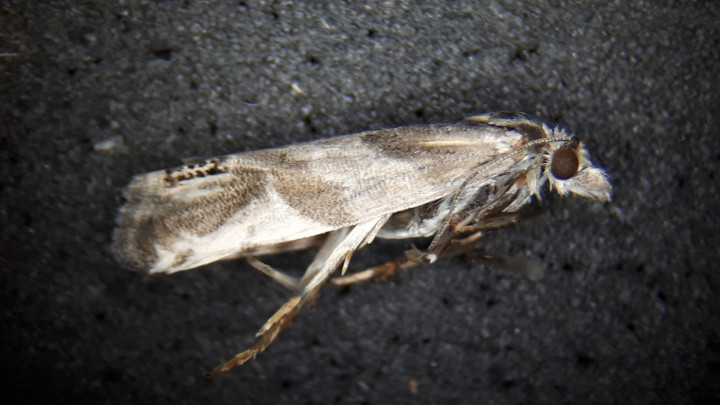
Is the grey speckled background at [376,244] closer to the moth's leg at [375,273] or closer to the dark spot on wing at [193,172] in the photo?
the moth's leg at [375,273]

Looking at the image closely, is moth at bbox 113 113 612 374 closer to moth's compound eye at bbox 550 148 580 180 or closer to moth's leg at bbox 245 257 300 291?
moth's compound eye at bbox 550 148 580 180

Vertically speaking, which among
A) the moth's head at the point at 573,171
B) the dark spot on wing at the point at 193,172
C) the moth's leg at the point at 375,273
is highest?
the moth's head at the point at 573,171

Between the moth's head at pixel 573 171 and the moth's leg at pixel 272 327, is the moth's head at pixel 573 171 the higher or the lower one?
the higher one

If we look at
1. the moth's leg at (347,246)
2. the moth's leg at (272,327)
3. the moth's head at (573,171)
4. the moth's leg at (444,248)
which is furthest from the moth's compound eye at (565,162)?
the moth's leg at (272,327)

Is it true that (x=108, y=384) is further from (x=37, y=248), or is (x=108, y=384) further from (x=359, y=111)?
(x=359, y=111)

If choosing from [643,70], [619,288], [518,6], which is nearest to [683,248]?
[619,288]

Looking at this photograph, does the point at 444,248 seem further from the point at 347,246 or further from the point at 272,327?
the point at 272,327
